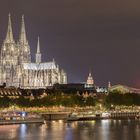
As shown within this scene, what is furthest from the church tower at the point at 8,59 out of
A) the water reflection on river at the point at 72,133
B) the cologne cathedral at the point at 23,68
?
the water reflection on river at the point at 72,133

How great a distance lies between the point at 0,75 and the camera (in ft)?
453

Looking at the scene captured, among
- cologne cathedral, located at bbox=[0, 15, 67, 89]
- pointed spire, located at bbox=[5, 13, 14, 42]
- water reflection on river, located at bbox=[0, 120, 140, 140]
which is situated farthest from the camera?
cologne cathedral, located at bbox=[0, 15, 67, 89]

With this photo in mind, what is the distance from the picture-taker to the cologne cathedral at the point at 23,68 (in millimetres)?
135875

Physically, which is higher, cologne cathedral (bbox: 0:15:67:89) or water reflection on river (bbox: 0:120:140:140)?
cologne cathedral (bbox: 0:15:67:89)

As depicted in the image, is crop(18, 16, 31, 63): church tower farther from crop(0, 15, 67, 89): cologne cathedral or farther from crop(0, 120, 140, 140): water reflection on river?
crop(0, 120, 140, 140): water reflection on river

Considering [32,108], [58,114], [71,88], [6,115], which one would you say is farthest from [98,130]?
[71,88]

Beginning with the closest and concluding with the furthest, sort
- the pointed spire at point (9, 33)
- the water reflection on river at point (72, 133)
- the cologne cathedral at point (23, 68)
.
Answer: the water reflection on river at point (72, 133) → the pointed spire at point (9, 33) → the cologne cathedral at point (23, 68)

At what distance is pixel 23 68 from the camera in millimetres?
139750

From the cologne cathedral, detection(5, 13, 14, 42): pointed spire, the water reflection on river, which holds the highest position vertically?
detection(5, 13, 14, 42): pointed spire

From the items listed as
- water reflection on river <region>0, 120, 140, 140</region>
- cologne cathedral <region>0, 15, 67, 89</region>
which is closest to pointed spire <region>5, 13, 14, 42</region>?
cologne cathedral <region>0, 15, 67, 89</region>

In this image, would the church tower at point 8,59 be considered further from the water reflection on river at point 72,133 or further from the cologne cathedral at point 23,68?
the water reflection on river at point 72,133

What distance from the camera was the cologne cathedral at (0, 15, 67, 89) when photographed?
135875 millimetres

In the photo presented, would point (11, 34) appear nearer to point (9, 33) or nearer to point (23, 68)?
point (9, 33)

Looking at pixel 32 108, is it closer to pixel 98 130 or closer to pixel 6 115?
pixel 6 115
